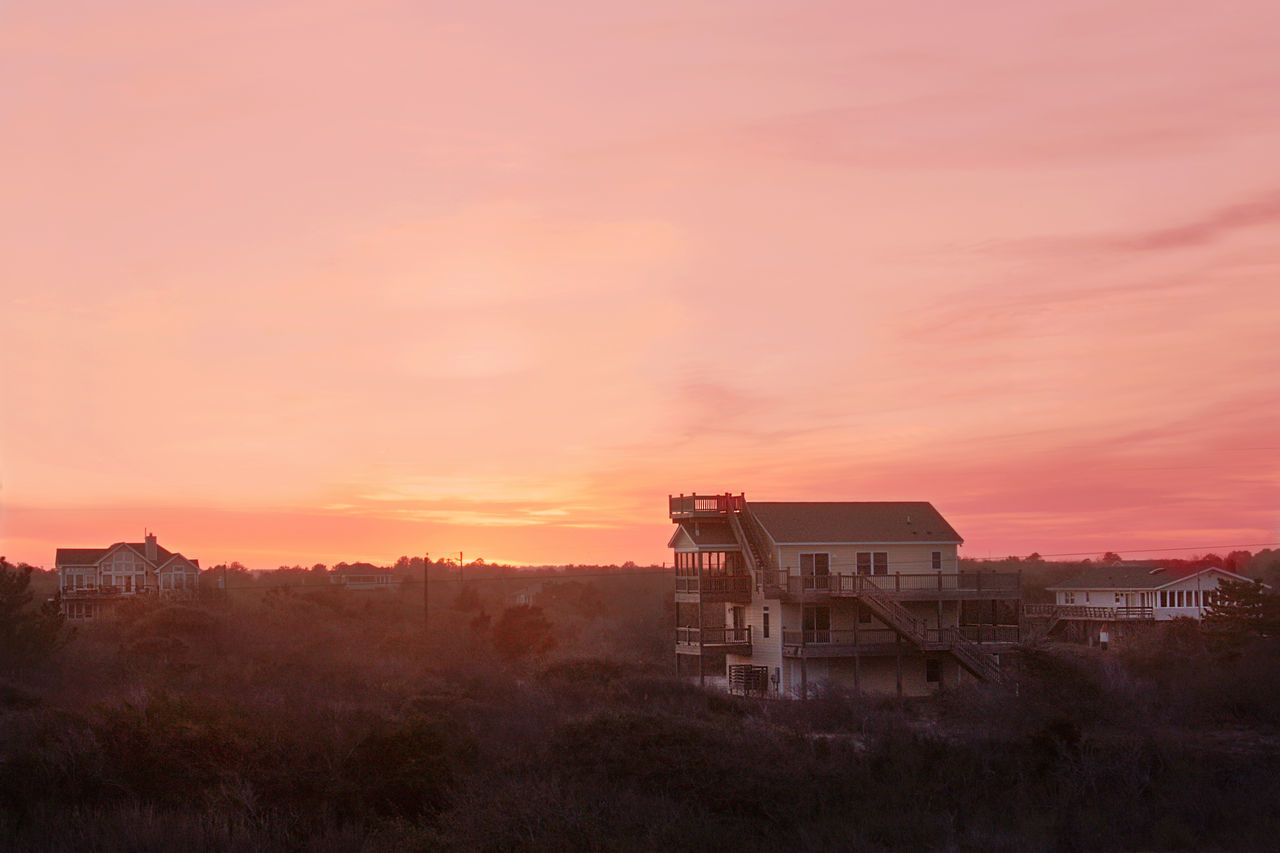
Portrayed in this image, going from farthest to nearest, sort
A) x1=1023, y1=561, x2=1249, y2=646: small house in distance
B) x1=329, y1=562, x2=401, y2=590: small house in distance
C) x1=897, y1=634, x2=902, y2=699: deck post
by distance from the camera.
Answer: x1=329, y1=562, x2=401, y2=590: small house in distance, x1=1023, y1=561, x2=1249, y2=646: small house in distance, x1=897, y1=634, x2=902, y2=699: deck post

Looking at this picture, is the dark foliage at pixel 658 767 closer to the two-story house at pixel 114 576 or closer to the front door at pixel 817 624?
the front door at pixel 817 624

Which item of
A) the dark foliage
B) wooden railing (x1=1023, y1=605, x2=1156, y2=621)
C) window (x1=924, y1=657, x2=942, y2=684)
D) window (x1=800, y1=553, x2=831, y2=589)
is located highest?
window (x1=800, y1=553, x2=831, y2=589)

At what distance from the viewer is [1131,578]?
75438 mm

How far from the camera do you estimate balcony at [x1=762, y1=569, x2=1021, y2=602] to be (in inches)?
1861

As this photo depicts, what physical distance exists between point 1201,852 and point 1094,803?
13.1 feet

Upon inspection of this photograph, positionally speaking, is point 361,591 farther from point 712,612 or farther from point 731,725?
point 731,725

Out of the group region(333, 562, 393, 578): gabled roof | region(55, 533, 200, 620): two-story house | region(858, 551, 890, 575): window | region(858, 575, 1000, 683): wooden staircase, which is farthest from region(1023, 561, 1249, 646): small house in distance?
region(333, 562, 393, 578): gabled roof

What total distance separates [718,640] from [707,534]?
4.46 m

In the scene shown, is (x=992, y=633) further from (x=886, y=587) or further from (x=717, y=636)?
(x=717, y=636)

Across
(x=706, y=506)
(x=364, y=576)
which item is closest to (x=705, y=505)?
(x=706, y=506)

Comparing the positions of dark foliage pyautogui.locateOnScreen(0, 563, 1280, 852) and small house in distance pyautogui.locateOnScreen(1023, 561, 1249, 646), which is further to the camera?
small house in distance pyautogui.locateOnScreen(1023, 561, 1249, 646)

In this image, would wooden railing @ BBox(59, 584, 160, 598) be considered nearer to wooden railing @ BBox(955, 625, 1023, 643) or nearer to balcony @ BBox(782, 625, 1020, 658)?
balcony @ BBox(782, 625, 1020, 658)

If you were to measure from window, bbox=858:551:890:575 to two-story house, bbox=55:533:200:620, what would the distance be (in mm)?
50429

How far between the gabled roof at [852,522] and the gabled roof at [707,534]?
1576 mm
